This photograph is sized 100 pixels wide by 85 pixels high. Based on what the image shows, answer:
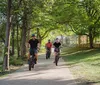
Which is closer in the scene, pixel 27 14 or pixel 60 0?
pixel 27 14

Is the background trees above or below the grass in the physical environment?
above

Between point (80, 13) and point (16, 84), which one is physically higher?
point (80, 13)

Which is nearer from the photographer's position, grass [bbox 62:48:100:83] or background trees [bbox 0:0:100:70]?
grass [bbox 62:48:100:83]

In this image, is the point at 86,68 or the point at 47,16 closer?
the point at 86,68

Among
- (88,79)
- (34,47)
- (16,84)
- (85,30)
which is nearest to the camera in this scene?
(16,84)

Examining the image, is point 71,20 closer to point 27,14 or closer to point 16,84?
point 27,14

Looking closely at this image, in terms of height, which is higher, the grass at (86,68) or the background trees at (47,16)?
the background trees at (47,16)

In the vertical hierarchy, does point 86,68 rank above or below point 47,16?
below

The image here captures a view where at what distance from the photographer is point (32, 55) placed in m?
17.9

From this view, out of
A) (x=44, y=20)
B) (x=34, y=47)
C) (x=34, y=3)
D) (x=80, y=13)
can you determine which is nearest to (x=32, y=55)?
(x=34, y=47)

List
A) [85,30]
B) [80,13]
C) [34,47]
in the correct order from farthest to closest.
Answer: [85,30] < [80,13] < [34,47]

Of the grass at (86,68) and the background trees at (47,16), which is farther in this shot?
the background trees at (47,16)

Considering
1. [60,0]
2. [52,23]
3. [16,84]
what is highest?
[60,0]

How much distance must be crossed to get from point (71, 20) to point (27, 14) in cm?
551
